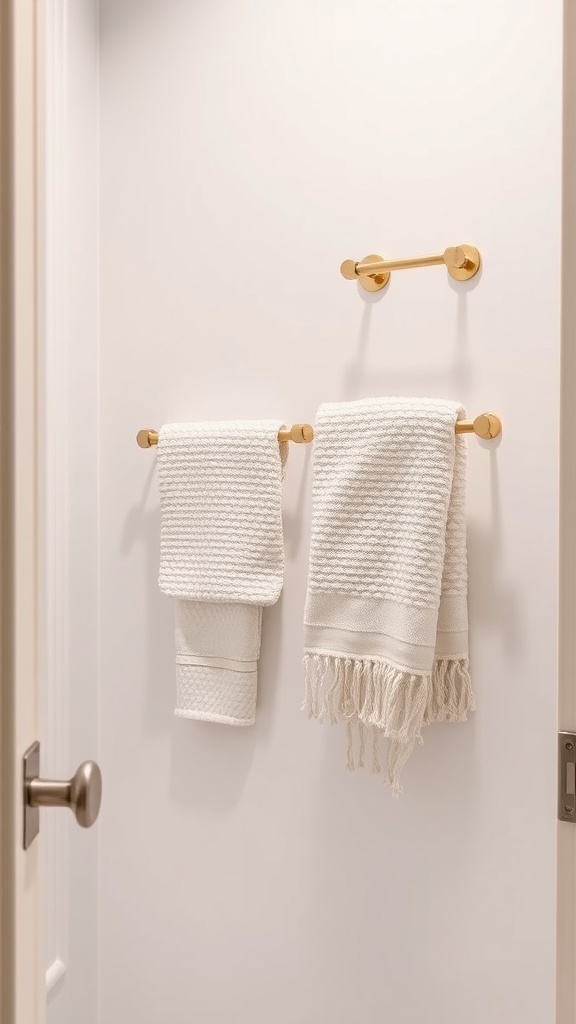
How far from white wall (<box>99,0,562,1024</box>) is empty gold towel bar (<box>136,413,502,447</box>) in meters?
0.03

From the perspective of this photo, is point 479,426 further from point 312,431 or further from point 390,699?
point 390,699

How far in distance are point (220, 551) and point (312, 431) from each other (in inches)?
10.2

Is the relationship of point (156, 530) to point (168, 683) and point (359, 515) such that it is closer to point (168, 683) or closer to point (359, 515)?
point (168, 683)

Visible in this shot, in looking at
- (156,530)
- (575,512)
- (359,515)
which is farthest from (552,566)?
(156,530)

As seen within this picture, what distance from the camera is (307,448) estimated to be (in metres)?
1.52

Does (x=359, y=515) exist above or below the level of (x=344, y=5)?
below

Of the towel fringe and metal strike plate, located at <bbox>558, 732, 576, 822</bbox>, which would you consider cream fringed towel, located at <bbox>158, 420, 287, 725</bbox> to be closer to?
the towel fringe

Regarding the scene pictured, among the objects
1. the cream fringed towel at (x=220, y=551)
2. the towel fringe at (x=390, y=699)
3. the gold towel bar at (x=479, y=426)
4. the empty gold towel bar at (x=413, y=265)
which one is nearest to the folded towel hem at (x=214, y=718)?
the cream fringed towel at (x=220, y=551)

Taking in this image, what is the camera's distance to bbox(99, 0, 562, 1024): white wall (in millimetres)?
1335

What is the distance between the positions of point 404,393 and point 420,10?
0.60 metres

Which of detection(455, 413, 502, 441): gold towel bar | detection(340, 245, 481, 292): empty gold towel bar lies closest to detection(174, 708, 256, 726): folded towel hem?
detection(455, 413, 502, 441): gold towel bar

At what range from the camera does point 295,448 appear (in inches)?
60.6

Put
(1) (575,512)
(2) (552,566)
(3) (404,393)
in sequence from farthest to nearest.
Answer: (3) (404,393) → (2) (552,566) → (1) (575,512)

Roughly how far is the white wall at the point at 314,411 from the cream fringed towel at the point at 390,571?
0.26ft
